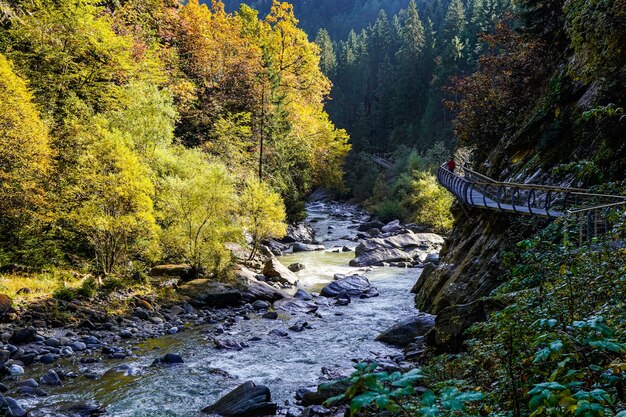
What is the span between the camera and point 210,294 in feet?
66.1

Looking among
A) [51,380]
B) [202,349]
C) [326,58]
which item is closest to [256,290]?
[202,349]

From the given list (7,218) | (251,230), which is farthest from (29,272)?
(251,230)

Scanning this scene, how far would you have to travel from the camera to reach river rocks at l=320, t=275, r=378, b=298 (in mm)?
21703

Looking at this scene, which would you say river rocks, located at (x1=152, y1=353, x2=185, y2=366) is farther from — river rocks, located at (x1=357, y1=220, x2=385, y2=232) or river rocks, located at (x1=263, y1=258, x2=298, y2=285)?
river rocks, located at (x1=357, y1=220, x2=385, y2=232)

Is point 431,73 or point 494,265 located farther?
point 431,73

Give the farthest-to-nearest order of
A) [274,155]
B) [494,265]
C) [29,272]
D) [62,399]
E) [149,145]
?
[274,155]
[149,145]
[29,272]
[494,265]
[62,399]

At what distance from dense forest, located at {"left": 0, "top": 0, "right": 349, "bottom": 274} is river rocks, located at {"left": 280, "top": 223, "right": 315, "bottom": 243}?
6.93ft

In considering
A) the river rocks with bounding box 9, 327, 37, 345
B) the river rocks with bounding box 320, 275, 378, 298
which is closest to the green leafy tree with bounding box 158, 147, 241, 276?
the river rocks with bounding box 320, 275, 378, 298

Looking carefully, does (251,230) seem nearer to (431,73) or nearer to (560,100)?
(560,100)

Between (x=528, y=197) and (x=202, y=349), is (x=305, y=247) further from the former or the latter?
(x=528, y=197)

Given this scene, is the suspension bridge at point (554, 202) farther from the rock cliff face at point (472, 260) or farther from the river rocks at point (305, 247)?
the river rocks at point (305, 247)

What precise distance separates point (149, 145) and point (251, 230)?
788 cm

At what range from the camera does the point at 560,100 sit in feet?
53.7

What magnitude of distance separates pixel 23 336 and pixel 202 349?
5.70 m
